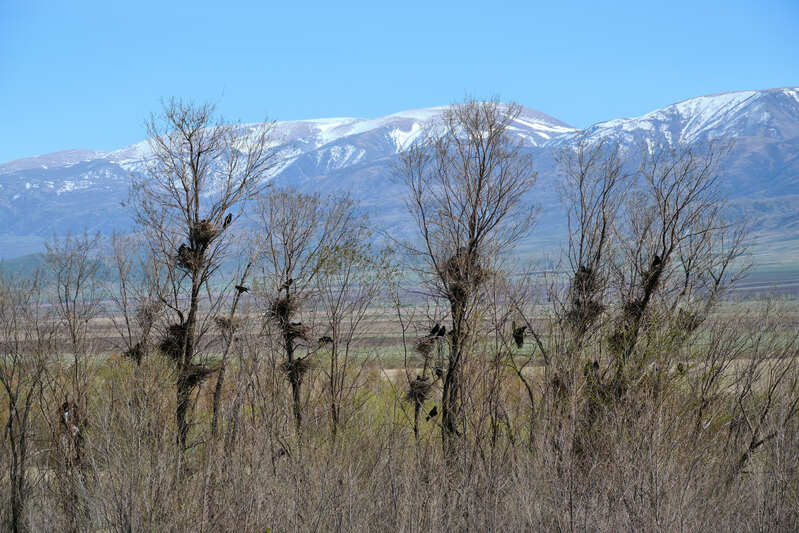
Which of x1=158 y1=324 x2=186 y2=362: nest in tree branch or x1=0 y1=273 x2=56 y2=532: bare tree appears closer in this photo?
x1=0 y1=273 x2=56 y2=532: bare tree

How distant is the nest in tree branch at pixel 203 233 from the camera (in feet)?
104

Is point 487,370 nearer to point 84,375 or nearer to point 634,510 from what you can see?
point 634,510

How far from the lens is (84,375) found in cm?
3303

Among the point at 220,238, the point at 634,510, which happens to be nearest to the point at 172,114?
the point at 220,238

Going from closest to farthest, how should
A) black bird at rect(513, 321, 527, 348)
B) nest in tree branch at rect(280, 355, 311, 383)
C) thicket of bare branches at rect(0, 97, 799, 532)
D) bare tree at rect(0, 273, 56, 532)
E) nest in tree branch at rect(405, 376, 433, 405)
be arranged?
thicket of bare branches at rect(0, 97, 799, 532) → black bird at rect(513, 321, 527, 348) → bare tree at rect(0, 273, 56, 532) → nest in tree branch at rect(280, 355, 311, 383) → nest in tree branch at rect(405, 376, 433, 405)

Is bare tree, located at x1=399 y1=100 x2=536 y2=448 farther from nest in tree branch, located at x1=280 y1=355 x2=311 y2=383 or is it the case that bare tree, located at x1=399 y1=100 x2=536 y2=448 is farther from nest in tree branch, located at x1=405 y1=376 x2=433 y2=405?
nest in tree branch, located at x1=280 y1=355 x2=311 y2=383

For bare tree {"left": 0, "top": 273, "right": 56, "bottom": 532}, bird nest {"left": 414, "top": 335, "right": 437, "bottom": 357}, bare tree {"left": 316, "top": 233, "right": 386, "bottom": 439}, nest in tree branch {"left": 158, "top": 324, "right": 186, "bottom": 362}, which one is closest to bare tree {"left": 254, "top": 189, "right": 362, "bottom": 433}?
bare tree {"left": 316, "top": 233, "right": 386, "bottom": 439}

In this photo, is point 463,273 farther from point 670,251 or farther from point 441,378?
point 670,251

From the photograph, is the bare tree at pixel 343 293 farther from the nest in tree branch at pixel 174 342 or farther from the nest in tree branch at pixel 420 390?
the nest in tree branch at pixel 174 342

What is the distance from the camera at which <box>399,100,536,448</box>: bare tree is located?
107ft

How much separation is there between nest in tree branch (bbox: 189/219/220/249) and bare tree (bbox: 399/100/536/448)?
8.14 meters

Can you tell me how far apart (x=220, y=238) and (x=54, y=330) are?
24.8 feet

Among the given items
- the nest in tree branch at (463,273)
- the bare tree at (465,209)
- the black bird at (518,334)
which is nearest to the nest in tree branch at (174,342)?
the bare tree at (465,209)

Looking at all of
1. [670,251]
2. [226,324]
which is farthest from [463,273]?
[226,324]
